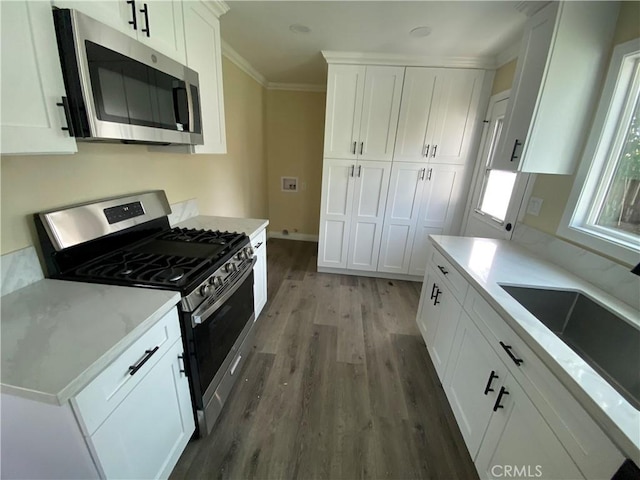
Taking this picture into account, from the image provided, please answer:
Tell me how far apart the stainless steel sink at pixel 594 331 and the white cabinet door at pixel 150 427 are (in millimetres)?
1637

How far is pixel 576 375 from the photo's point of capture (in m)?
0.74

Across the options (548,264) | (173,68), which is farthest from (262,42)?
(548,264)

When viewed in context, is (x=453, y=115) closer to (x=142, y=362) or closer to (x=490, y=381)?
(x=490, y=381)

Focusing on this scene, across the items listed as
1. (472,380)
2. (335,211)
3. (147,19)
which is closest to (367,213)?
(335,211)

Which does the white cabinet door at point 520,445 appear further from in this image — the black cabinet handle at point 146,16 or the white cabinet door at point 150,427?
the black cabinet handle at point 146,16

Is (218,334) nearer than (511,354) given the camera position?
No

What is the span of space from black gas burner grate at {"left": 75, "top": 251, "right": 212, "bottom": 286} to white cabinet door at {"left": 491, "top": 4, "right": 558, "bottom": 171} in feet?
6.46

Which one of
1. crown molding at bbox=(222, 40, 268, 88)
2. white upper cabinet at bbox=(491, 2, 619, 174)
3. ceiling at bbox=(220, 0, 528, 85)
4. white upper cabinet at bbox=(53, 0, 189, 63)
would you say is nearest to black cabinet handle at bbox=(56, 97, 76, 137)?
white upper cabinet at bbox=(53, 0, 189, 63)

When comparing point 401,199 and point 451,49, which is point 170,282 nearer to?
point 401,199

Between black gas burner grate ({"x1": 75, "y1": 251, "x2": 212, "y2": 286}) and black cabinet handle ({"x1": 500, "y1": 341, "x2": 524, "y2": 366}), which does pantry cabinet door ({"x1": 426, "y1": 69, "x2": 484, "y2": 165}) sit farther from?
black gas burner grate ({"x1": 75, "y1": 251, "x2": 212, "y2": 286})

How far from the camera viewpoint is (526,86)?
5.10 ft

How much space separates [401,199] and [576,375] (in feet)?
7.94

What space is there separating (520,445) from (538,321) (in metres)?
0.45

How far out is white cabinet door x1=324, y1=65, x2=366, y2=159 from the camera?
8.77 feet
